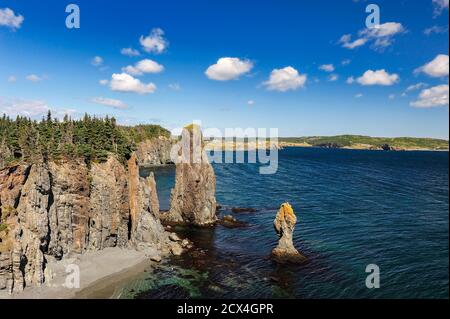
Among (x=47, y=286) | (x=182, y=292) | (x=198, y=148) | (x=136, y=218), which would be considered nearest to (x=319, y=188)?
(x=198, y=148)

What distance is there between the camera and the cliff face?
173 feet

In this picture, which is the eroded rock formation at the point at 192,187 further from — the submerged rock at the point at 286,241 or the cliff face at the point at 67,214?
the submerged rock at the point at 286,241

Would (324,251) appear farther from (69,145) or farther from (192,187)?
(69,145)

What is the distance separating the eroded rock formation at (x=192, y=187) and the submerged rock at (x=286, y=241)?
2851 cm

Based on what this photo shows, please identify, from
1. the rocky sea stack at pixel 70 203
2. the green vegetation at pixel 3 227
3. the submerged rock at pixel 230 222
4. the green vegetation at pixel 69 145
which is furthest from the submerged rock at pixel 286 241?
the green vegetation at pixel 3 227

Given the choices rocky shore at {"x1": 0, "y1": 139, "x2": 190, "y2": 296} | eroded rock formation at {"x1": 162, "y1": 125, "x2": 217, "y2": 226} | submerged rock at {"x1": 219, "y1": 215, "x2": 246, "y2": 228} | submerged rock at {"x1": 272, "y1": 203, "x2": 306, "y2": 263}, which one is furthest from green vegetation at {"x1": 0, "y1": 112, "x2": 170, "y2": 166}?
submerged rock at {"x1": 272, "y1": 203, "x2": 306, "y2": 263}

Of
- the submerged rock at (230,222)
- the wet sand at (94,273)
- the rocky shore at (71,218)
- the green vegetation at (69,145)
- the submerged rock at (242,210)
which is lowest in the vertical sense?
the wet sand at (94,273)

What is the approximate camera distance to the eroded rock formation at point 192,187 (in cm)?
9581

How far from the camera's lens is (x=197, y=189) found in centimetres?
9725

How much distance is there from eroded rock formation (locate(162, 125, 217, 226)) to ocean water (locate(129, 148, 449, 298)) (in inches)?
253

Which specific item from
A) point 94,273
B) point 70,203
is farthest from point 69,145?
point 94,273

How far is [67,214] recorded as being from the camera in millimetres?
64500

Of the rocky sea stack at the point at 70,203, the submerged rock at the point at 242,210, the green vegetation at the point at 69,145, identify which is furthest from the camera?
the submerged rock at the point at 242,210

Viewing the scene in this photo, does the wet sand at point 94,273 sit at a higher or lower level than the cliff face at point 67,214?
lower
